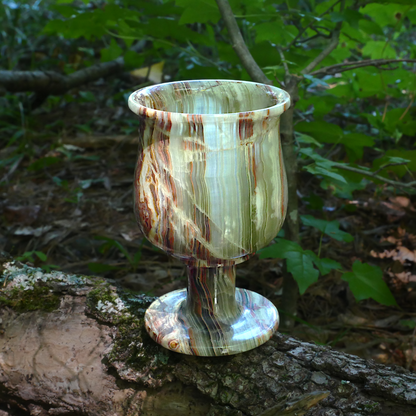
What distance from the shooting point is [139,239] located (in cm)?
202

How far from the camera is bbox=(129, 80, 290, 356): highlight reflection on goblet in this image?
0.86m

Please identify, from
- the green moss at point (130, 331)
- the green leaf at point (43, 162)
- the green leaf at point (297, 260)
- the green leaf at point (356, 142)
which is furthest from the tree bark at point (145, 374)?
the green leaf at point (43, 162)

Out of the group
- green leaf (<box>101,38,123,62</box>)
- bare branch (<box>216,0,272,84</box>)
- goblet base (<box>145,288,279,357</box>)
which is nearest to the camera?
goblet base (<box>145,288,279,357</box>)

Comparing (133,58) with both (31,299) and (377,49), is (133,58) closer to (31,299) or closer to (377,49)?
(377,49)

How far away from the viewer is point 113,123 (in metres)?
3.04

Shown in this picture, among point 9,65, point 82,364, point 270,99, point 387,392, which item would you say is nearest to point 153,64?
point 9,65

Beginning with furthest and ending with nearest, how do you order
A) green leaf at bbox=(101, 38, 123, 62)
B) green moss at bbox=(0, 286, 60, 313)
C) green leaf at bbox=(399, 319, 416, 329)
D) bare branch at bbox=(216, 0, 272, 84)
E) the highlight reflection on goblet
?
green leaf at bbox=(101, 38, 123, 62) < green leaf at bbox=(399, 319, 416, 329) < bare branch at bbox=(216, 0, 272, 84) < green moss at bbox=(0, 286, 60, 313) < the highlight reflection on goblet


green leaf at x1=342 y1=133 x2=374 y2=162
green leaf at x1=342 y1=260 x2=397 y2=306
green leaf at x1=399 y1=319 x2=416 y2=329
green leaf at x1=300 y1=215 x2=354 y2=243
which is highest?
green leaf at x1=342 y1=133 x2=374 y2=162

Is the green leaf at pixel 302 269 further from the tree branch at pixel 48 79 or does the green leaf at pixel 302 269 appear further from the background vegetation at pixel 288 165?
the tree branch at pixel 48 79

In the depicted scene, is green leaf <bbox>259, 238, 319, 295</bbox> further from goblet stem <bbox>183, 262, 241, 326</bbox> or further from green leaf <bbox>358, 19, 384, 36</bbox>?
green leaf <bbox>358, 19, 384, 36</bbox>

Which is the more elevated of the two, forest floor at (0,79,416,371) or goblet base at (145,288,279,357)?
goblet base at (145,288,279,357)

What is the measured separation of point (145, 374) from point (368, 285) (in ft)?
2.39

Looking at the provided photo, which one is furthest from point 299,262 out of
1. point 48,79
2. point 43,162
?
point 48,79

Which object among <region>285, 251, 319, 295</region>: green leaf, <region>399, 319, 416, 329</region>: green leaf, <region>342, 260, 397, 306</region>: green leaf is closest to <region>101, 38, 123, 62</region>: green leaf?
<region>285, 251, 319, 295</region>: green leaf
